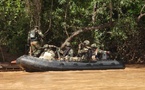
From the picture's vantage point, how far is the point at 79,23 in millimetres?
18672

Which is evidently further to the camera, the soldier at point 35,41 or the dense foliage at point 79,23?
the dense foliage at point 79,23

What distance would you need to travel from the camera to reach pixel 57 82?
38.0 feet

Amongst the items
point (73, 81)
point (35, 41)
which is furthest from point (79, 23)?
point (73, 81)

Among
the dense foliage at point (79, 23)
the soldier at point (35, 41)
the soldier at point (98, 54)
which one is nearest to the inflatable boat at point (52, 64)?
the soldier at point (98, 54)

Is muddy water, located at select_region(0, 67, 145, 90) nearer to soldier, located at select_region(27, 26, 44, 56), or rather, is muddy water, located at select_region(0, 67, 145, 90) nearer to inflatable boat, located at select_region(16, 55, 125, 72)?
inflatable boat, located at select_region(16, 55, 125, 72)

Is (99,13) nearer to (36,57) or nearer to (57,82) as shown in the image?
(36,57)

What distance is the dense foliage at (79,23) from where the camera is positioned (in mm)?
18172

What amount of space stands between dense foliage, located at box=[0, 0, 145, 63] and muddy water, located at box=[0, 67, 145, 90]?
4151 mm

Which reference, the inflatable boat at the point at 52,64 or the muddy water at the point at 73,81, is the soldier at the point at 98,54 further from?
the muddy water at the point at 73,81

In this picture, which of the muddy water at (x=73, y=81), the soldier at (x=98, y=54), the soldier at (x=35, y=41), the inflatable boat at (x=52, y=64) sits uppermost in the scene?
the soldier at (x=35, y=41)

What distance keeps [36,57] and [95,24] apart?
5.14 meters

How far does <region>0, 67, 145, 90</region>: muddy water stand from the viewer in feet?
34.2

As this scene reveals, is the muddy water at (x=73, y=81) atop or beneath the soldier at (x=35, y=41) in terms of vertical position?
beneath

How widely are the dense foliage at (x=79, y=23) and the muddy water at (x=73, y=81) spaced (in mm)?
4151
